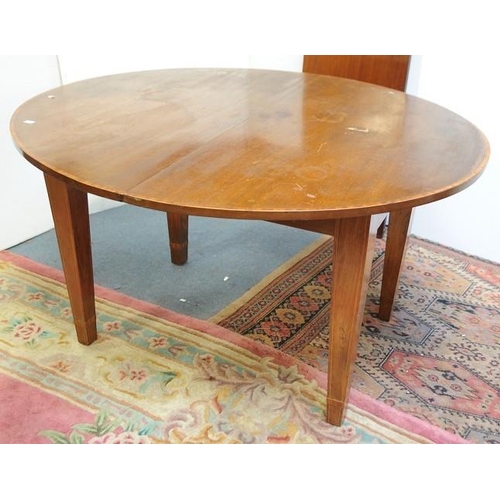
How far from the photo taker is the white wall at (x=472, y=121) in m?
1.94

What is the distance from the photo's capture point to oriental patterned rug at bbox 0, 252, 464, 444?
1332 millimetres

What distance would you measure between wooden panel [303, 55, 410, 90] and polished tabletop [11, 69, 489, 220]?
0.30 meters

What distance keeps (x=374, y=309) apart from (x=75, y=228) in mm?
1022

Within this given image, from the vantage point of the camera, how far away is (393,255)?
165 cm

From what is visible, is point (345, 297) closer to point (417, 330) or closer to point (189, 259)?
point (417, 330)

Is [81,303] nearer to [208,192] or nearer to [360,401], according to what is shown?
[208,192]

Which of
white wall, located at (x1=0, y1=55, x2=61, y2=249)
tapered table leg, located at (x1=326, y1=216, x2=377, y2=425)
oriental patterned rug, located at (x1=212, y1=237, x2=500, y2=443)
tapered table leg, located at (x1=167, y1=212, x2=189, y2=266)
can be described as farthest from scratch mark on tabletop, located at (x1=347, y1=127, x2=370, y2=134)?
white wall, located at (x1=0, y1=55, x2=61, y2=249)

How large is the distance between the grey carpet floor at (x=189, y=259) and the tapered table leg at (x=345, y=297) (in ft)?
1.94

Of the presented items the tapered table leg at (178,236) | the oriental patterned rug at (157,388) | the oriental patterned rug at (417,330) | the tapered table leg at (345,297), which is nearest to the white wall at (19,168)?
the oriental patterned rug at (157,388)

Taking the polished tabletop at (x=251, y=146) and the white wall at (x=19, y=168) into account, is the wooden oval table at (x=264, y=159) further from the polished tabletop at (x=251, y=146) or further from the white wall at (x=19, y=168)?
the white wall at (x=19, y=168)

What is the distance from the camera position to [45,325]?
1705 mm

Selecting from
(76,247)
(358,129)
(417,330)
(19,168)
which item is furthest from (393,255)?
(19,168)

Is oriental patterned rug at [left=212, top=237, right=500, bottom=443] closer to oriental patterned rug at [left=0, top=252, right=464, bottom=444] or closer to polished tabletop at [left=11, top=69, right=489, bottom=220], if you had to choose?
oriental patterned rug at [left=0, top=252, right=464, bottom=444]

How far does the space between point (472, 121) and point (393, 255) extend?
2.37 feet
